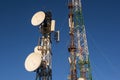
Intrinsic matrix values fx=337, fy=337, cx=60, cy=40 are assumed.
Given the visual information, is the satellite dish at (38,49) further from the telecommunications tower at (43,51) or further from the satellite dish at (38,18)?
the satellite dish at (38,18)

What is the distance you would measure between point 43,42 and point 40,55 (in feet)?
13.6

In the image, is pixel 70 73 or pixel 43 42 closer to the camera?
pixel 43 42

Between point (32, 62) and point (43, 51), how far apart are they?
3.88 metres

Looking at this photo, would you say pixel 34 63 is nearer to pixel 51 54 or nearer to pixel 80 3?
pixel 51 54

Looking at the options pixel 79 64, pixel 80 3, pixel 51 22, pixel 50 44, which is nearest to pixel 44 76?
pixel 50 44

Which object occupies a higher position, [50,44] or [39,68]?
[50,44]

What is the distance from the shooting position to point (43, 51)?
66.1 meters

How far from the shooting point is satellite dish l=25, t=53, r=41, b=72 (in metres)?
62.7

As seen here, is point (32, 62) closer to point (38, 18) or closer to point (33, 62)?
point (33, 62)

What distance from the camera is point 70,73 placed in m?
75.9

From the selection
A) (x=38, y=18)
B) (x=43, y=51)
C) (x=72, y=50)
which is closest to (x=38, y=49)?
(x=43, y=51)

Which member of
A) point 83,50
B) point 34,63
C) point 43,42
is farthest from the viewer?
point 83,50

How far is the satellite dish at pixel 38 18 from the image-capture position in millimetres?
68125

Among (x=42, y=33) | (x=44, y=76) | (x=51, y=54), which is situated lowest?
(x=44, y=76)
